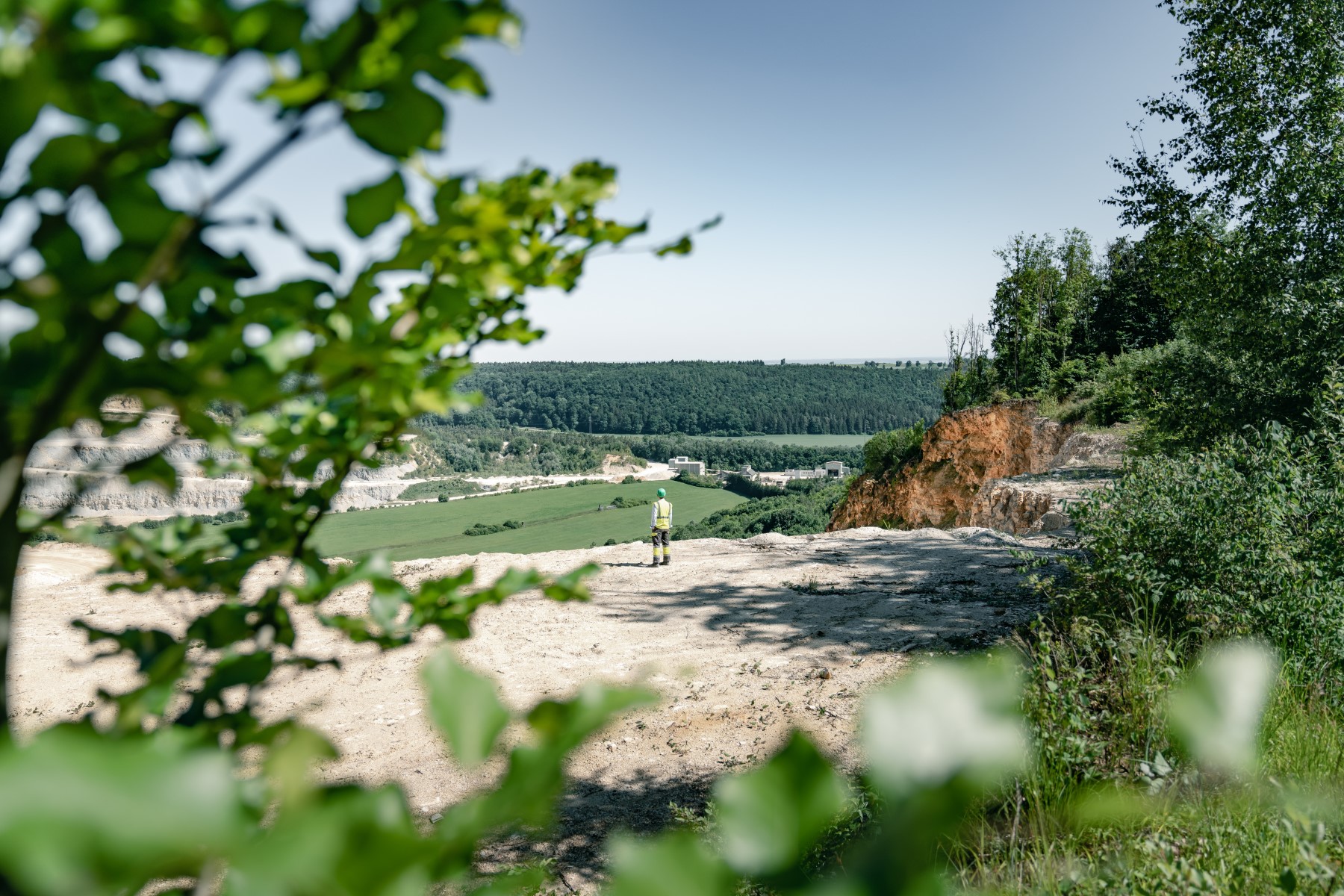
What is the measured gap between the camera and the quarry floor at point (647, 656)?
16.7 ft

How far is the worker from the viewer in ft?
35.4

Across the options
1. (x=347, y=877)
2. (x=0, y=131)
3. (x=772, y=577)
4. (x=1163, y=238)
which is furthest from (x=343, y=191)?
(x=1163, y=238)

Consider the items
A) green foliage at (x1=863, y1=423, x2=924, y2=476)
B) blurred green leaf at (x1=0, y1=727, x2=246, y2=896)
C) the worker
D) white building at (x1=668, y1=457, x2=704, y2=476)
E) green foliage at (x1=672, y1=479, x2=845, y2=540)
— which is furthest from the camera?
white building at (x1=668, y1=457, x2=704, y2=476)

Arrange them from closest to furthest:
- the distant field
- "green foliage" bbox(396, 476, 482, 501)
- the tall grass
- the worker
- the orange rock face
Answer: the tall grass, the worker, the orange rock face, "green foliage" bbox(396, 476, 482, 501), the distant field

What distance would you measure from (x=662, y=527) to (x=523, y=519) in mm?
29466

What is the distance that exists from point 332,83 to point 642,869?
1.75 ft

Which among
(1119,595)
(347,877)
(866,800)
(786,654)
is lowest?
(786,654)

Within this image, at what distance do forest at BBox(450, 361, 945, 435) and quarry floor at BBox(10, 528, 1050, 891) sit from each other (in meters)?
63.4

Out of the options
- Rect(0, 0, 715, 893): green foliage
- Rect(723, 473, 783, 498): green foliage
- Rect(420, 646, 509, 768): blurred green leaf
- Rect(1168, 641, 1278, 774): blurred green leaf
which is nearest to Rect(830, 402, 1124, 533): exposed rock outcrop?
Rect(0, 0, 715, 893): green foliage

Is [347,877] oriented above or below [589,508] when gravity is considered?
above

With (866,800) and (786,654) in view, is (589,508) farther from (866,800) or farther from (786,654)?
(866,800)

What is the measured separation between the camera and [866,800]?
10.9ft

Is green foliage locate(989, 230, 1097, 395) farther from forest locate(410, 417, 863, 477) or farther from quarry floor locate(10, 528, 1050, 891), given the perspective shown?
forest locate(410, 417, 863, 477)

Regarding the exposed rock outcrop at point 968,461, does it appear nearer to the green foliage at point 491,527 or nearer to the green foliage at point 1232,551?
the green foliage at point 1232,551
